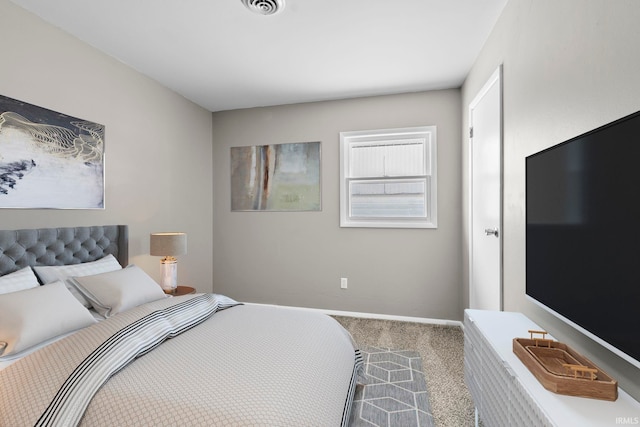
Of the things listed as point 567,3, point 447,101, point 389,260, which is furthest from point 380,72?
point 389,260

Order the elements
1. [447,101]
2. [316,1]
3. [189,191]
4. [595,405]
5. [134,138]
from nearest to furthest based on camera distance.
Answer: [595,405], [316,1], [134,138], [447,101], [189,191]

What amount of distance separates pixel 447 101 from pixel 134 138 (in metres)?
3.29

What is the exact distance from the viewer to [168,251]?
9.54 feet

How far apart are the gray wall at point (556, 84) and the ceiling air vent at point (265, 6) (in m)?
1.51

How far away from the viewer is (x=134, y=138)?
3035 millimetres

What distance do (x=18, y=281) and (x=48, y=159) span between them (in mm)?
914

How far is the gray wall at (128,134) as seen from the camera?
216 cm

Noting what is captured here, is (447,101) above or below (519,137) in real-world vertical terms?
above

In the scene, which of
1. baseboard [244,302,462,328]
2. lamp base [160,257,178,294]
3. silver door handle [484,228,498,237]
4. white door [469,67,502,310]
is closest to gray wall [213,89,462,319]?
baseboard [244,302,462,328]

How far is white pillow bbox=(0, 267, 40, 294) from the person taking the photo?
1803 millimetres

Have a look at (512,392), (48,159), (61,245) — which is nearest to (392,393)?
(512,392)

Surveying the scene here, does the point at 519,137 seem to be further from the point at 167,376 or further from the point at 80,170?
the point at 80,170

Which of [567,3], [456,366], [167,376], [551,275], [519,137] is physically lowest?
[456,366]

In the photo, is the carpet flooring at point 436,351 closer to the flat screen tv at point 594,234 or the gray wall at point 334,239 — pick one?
the gray wall at point 334,239
